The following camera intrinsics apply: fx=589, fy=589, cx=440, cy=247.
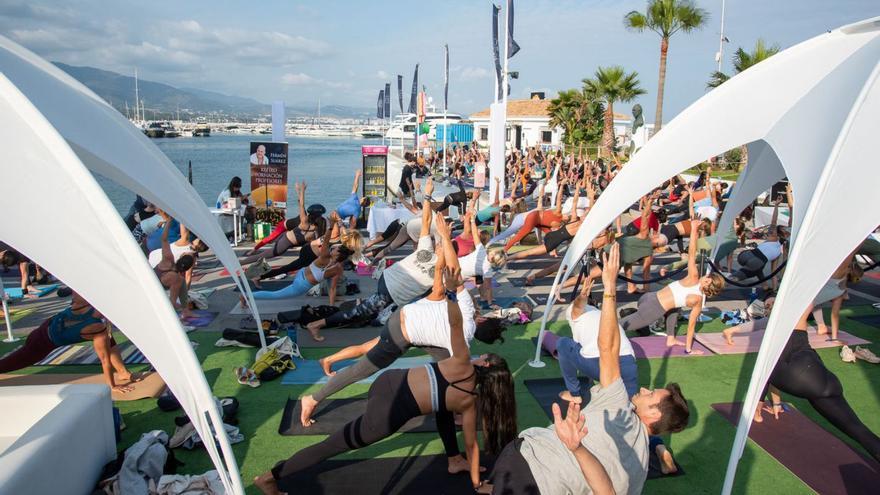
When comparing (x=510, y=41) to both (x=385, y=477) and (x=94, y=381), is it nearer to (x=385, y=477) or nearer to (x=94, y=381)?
(x=94, y=381)

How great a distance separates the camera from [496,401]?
4.32 meters

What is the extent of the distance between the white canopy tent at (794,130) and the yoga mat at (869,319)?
450 cm

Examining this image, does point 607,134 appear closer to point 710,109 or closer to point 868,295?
point 868,295

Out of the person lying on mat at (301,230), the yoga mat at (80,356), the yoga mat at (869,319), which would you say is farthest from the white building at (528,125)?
the yoga mat at (80,356)

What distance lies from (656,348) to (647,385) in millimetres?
1169

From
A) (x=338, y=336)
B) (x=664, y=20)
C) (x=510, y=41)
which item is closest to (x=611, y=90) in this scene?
(x=664, y=20)

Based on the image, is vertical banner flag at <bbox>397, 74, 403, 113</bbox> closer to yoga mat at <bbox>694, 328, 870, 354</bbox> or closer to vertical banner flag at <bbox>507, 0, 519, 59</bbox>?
vertical banner flag at <bbox>507, 0, 519, 59</bbox>

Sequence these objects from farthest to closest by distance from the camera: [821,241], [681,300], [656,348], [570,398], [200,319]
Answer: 1. [200,319]
2. [656,348]
3. [681,300]
4. [821,241]
5. [570,398]

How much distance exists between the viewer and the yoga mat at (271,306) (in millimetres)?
8758

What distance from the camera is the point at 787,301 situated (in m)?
3.68

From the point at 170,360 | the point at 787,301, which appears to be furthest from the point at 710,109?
the point at 170,360

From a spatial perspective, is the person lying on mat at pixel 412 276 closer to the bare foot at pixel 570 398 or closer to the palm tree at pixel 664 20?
the bare foot at pixel 570 398

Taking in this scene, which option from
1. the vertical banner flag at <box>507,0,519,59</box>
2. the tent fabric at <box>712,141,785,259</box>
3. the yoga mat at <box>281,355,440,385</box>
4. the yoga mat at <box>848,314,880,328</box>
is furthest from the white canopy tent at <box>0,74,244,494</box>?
the vertical banner flag at <box>507,0,519,59</box>

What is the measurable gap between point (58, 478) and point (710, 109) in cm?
641
